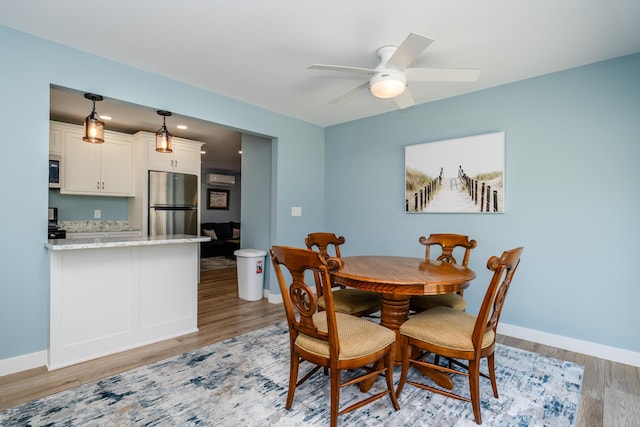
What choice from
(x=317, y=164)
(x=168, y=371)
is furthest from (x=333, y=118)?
(x=168, y=371)

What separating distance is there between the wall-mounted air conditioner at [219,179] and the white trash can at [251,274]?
16.4 feet

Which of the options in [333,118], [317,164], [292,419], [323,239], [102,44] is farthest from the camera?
[317,164]

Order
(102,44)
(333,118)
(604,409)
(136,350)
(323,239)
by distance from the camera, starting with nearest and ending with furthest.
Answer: (604,409) < (102,44) < (136,350) < (323,239) < (333,118)

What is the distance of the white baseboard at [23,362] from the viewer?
220 cm

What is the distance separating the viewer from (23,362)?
2.26 m

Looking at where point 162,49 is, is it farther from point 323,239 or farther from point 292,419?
point 292,419

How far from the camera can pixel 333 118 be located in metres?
4.22

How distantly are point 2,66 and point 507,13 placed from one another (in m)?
3.34

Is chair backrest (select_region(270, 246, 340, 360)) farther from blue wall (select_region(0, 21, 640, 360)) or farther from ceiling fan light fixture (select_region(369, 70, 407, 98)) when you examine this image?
blue wall (select_region(0, 21, 640, 360))

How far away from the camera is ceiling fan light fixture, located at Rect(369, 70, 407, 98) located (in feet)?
7.31

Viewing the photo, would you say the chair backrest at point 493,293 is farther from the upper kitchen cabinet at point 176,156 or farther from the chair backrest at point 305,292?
the upper kitchen cabinet at point 176,156

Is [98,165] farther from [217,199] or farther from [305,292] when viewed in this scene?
[217,199]

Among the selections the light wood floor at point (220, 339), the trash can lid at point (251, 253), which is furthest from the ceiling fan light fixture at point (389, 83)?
the trash can lid at point (251, 253)

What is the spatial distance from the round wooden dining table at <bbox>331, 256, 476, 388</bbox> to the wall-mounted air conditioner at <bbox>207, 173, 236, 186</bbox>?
7.00m
